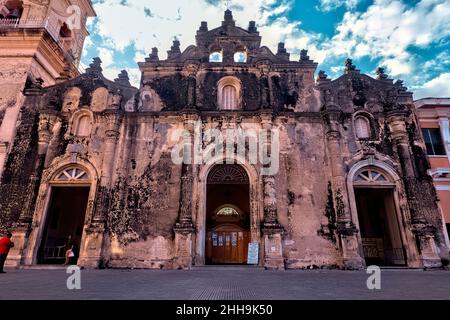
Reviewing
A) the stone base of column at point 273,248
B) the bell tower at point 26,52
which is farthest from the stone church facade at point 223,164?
the bell tower at point 26,52

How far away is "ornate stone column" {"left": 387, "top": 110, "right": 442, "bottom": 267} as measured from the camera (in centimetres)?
1145

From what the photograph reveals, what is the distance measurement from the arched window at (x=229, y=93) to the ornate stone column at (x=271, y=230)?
454 cm

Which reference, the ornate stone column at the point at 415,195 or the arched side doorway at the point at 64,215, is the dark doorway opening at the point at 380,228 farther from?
the arched side doorway at the point at 64,215

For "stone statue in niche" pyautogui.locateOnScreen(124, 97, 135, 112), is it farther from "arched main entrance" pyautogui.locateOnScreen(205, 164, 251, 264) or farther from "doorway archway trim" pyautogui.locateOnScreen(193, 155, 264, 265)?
"arched main entrance" pyautogui.locateOnScreen(205, 164, 251, 264)

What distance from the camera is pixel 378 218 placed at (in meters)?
16.2

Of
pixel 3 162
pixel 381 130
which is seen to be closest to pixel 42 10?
pixel 3 162

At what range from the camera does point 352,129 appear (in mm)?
13641

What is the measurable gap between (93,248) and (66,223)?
7.39m

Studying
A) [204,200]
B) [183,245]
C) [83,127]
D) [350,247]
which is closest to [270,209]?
[204,200]

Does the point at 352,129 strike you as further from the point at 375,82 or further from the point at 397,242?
the point at 397,242

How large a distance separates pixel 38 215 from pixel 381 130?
16852 millimetres

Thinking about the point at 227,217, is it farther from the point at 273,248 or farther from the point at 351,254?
the point at 351,254

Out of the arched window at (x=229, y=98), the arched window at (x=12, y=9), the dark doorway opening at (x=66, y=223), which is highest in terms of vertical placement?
the arched window at (x=12, y=9)

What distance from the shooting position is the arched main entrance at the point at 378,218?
42.6 ft
